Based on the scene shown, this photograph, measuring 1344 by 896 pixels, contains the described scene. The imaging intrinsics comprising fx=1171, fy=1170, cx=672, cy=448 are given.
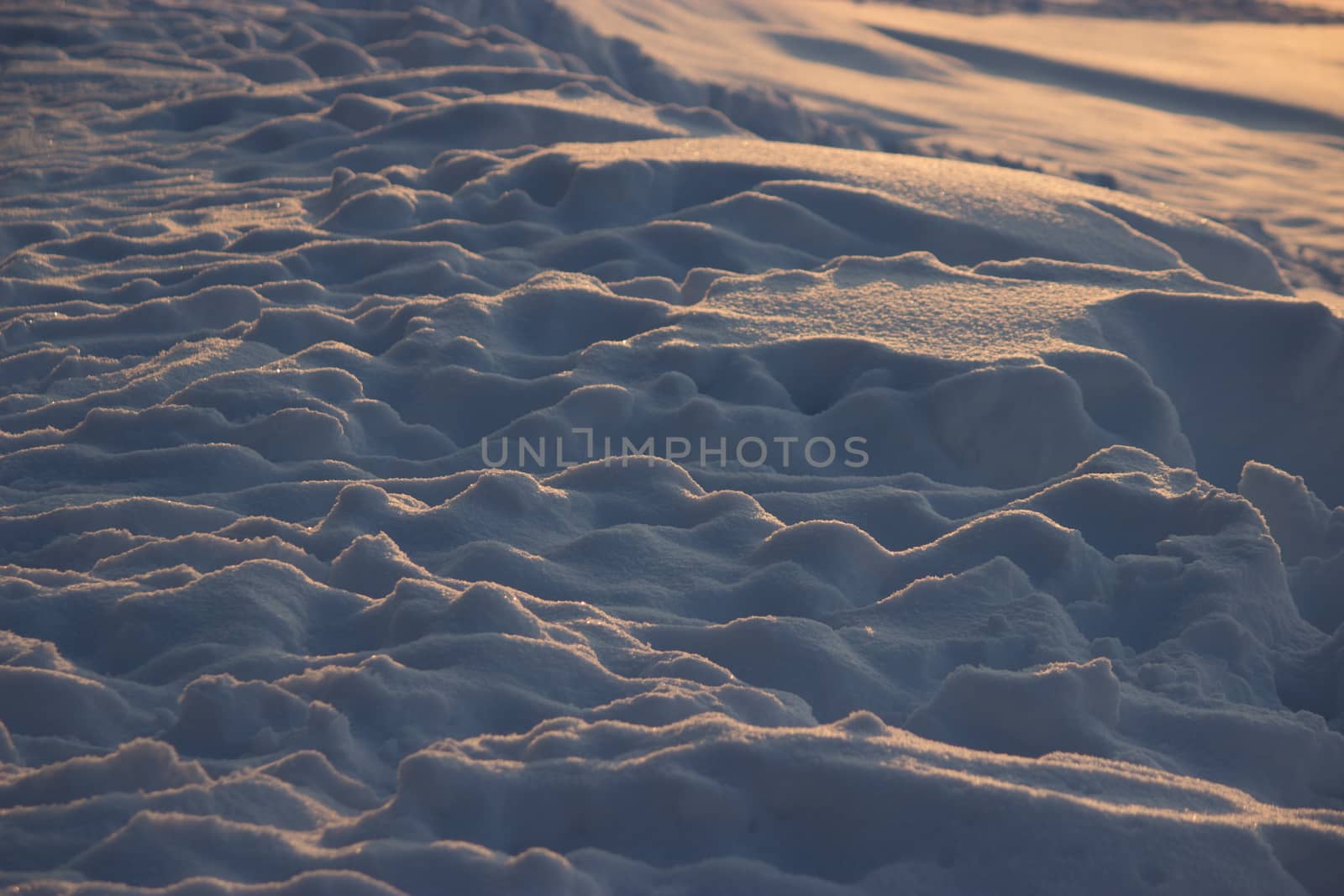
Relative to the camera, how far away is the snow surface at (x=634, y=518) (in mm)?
1290

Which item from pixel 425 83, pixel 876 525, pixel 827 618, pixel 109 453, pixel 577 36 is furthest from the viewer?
pixel 577 36

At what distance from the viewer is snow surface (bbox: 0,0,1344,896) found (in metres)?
1.29

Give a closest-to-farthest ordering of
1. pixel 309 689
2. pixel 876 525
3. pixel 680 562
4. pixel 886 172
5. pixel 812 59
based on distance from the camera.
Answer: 1. pixel 309 689
2. pixel 680 562
3. pixel 876 525
4. pixel 886 172
5. pixel 812 59

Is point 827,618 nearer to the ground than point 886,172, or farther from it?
nearer to the ground

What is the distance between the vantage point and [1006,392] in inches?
90.6

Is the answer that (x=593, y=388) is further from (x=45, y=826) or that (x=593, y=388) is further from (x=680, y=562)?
(x=45, y=826)

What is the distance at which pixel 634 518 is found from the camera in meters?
2.02

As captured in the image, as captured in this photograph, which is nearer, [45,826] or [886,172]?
[45,826]

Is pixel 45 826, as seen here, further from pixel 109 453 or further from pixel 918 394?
pixel 918 394

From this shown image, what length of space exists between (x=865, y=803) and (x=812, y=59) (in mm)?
6493

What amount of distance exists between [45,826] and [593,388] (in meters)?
1.30

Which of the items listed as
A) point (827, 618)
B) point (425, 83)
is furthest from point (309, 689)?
point (425, 83)

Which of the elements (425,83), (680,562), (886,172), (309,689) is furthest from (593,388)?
(425,83)

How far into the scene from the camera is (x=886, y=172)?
11.1 ft
